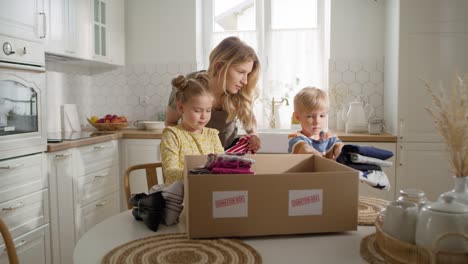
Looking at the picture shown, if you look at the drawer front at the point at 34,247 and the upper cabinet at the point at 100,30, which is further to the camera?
the upper cabinet at the point at 100,30

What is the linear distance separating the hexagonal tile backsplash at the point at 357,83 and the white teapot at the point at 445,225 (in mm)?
3022

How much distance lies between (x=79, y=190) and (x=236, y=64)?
5.41ft

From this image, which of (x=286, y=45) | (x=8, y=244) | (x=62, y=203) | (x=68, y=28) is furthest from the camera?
(x=286, y=45)

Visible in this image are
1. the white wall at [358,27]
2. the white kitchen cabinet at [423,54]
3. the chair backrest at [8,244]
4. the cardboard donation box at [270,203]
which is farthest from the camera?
the white wall at [358,27]

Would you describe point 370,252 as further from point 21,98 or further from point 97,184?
point 97,184

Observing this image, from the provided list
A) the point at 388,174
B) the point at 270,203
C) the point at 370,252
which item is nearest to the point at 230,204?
the point at 270,203

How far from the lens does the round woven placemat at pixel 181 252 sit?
0.91 metres

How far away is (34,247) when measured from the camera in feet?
8.05

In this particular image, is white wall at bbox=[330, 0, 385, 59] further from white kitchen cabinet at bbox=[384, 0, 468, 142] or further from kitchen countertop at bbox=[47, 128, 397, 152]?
kitchen countertop at bbox=[47, 128, 397, 152]

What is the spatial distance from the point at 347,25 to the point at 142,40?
6.31 feet

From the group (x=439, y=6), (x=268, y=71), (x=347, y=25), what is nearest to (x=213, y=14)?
(x=268, y=71)

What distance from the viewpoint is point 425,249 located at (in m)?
0.82

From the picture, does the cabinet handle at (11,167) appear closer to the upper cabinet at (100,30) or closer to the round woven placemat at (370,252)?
the upper cabinet at (100,30)

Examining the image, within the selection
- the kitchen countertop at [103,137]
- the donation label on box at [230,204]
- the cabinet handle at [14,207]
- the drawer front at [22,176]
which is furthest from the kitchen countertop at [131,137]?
the donation label on box at [230,204]
